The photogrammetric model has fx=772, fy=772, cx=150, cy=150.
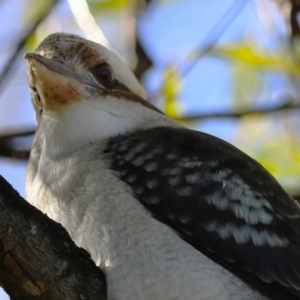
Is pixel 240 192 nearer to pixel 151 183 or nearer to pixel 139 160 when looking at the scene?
pixel 151 183

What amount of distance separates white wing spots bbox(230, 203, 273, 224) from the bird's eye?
1.56m

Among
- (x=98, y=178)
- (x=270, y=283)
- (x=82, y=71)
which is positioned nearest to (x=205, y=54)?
(x=82, y=71)

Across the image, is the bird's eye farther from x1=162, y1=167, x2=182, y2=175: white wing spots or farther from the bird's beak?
x1=162, y1=167, x2=182, y2=175: white wing spots

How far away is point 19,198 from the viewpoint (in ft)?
13.3

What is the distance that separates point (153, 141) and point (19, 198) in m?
1.41

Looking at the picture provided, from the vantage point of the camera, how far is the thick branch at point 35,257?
12.9ft

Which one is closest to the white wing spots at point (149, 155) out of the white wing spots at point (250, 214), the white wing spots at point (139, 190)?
the white wing spots at point (139, 190)

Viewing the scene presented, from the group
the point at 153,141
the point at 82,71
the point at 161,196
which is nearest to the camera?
the point at 161,196

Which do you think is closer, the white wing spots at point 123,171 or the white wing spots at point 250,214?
the white wing spots at point 250,214

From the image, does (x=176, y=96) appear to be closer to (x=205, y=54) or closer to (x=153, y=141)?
(x=205, y=54)

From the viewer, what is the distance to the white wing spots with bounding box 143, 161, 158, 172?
4.93m

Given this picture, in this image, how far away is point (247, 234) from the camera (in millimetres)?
4668

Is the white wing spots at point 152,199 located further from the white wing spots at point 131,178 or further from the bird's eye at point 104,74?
the bird's eye at point 104,74

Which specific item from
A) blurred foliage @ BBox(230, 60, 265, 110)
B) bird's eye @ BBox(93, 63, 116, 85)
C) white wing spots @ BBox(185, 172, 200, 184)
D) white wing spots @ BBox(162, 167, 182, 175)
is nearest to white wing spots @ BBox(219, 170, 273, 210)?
white wing spots @ BBox(185, 172, 200, 184)
